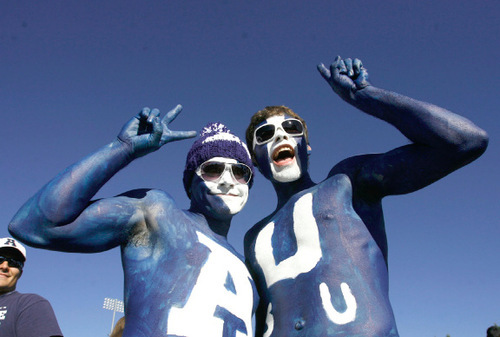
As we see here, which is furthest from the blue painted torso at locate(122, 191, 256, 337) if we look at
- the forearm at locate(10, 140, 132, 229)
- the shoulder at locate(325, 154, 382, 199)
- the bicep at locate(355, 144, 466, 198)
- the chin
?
the bicep at locate(355, 144, 466, 198)

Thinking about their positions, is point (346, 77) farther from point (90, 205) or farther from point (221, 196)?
point (90, 205)

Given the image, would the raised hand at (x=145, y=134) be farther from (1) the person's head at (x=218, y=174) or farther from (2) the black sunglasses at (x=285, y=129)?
(2) the black sunglasses at (x=285, y=129)

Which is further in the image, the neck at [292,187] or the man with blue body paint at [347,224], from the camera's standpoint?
the neck at [292,187]

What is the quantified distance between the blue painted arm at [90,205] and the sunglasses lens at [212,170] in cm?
40

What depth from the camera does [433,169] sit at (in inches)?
111

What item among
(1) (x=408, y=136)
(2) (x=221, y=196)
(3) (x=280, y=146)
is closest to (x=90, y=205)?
(2) (x=221, y=196)

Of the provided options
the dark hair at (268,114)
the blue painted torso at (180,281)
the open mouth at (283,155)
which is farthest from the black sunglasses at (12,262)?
the open mouth at (283,155)

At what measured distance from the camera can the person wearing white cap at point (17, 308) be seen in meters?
2.98

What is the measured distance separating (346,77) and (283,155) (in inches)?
30.5

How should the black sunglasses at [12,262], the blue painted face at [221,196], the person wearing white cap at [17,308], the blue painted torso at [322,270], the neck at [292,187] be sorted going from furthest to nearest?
the neck at [292,187], the black sunglasses at [12,262], the blue painted face at [221,196], the person wearing white cap at [17,308], the blue painted torso at [322,270]

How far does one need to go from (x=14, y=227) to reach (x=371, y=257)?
2.16 m

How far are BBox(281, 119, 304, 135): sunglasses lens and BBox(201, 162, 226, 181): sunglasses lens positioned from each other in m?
0.67

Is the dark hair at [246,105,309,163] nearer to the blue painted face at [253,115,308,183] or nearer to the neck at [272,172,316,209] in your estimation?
the blue painted face at [253,115,308,183]

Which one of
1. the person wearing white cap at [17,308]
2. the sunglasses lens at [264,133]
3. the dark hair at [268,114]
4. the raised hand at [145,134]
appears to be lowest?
A: the person wearing white cap at [17,308]
